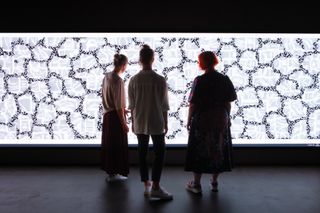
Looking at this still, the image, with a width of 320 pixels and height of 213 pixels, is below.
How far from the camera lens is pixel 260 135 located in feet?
17.1

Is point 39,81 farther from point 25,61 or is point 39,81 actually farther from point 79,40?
point 79,40

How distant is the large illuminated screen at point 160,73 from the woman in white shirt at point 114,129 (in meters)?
0.73

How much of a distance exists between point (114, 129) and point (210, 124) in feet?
3.83

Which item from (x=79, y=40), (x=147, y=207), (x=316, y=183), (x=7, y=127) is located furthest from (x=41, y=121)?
(x=316, y=183)

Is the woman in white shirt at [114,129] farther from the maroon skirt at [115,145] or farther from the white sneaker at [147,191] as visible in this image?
the white sneaker at [147,191]

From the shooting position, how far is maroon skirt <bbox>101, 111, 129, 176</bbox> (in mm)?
4398

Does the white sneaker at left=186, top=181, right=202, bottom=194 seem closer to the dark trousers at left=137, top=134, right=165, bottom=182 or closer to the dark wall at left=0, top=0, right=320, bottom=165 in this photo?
the dark trousers at left=137, top=134, right=165, bottom=182

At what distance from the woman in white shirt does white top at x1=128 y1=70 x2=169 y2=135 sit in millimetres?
537

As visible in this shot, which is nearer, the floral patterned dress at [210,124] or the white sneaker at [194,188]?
the floral patterned dress at [210,124]

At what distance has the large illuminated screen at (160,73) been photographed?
5129mm

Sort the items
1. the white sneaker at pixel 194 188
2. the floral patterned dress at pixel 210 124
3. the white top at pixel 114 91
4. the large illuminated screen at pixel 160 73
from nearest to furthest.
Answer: the floral patterned dress at pixel 210 124
the white sneaker at pixel 194 188
the white top at pixel 114 91
the large illuminated screen at pixel 160 73

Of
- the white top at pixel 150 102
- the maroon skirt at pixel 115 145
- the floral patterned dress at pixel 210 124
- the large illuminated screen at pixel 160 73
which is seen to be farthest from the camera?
the large illuminated screen at pixel 160 73

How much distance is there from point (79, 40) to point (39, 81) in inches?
30.5
